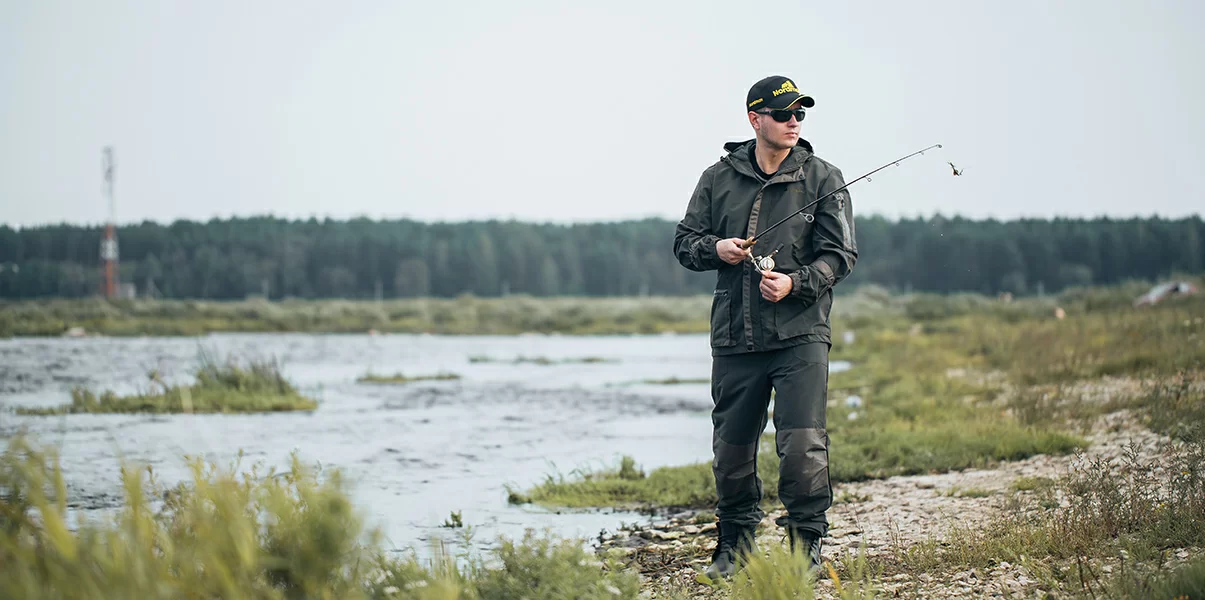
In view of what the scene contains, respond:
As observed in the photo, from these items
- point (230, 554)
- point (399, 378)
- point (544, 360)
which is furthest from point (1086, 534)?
point (544, 360)

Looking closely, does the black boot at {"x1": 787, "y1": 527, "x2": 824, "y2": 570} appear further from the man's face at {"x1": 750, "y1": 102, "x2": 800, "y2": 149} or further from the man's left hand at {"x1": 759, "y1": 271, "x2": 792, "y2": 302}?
the man's face at {"x1": 750, "y1": 102, "x2": 800, "y2": 149}

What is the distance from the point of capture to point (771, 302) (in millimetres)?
5488

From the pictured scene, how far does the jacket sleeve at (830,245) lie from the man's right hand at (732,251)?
0.26 m

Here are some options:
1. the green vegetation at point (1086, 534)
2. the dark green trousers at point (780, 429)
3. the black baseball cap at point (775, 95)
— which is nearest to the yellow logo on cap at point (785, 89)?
the black baseball cap at point (775, 95)

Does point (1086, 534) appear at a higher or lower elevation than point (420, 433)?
higher

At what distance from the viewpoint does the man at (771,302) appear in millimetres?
5465

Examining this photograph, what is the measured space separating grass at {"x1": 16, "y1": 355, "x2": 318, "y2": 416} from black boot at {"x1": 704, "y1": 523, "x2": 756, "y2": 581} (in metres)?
10.2

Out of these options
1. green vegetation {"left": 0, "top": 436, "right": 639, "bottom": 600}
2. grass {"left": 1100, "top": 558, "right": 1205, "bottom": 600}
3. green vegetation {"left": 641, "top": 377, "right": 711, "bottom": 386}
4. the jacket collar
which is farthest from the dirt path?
green vegetation {"left": 641, "top": 377, "right": 711, "bottom": 386}

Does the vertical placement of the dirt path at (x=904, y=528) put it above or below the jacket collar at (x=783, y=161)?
below

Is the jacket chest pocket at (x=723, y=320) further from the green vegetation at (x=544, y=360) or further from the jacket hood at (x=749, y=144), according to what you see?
the green vegetation at (x=544, y=360)

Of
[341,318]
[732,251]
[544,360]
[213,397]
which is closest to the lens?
[732,251]

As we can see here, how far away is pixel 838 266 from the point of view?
221 inches

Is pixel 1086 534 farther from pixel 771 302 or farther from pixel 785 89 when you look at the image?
pixel 785 89

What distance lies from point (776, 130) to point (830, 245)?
2.01ft
